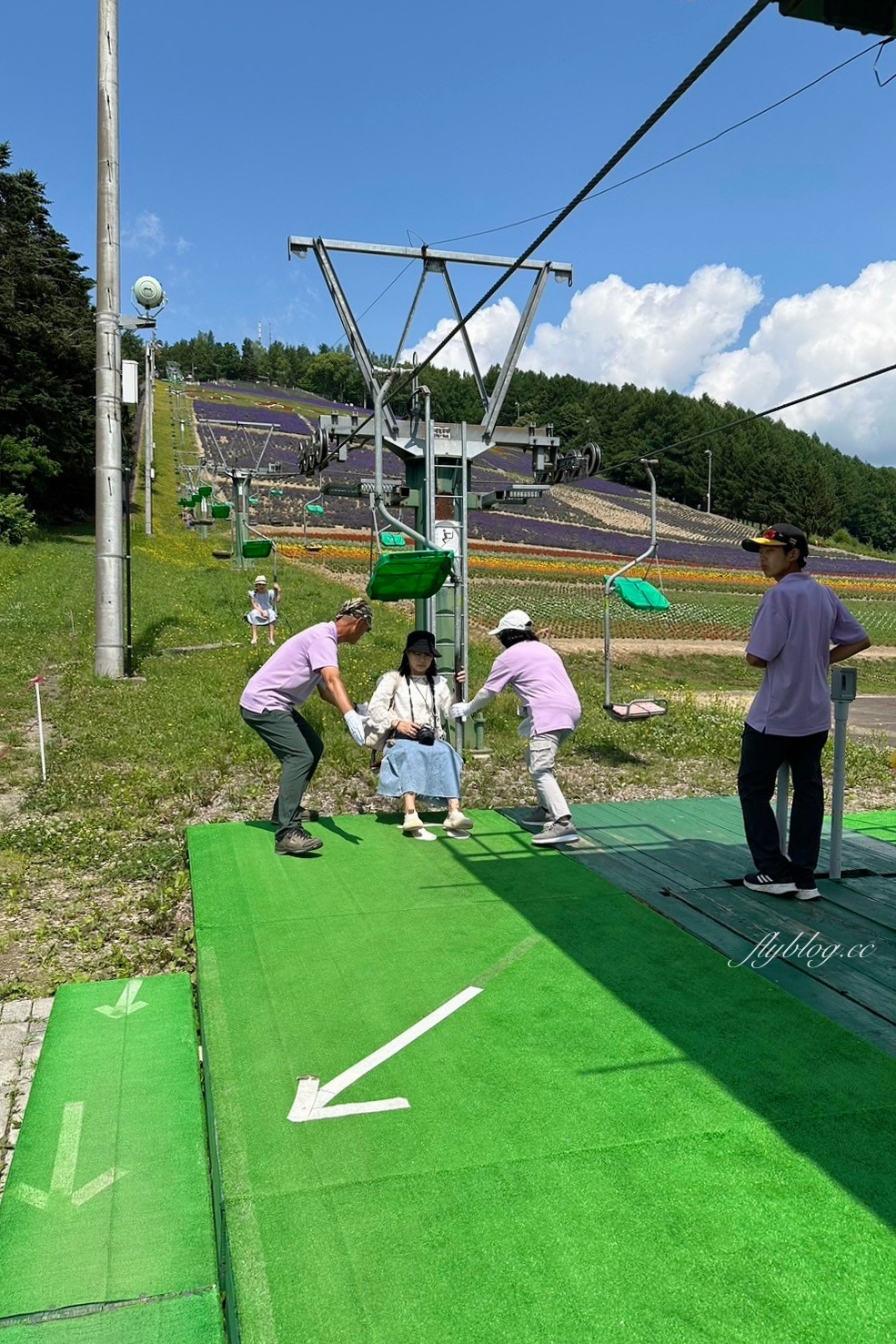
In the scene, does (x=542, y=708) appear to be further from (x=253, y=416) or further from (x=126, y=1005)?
(x=253, y=416)

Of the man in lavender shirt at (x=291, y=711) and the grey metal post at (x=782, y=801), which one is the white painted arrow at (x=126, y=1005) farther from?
the grey metal post at (x=782, y=801)

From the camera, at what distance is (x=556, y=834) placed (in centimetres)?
652

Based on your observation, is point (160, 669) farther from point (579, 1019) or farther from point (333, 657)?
point (579, 1019)

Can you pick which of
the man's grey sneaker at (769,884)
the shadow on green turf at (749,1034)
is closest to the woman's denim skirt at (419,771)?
the shadow on green turf at (749,1034)

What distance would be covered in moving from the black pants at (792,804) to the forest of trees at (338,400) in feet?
9.39

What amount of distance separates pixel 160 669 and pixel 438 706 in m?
8.34

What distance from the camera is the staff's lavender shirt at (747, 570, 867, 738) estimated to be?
514cm

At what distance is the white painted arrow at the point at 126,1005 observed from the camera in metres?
4.38

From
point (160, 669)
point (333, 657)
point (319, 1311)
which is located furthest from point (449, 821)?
point (160, 669)

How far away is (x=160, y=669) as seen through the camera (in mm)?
14242

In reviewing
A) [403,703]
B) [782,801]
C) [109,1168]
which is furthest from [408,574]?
[109,1168]

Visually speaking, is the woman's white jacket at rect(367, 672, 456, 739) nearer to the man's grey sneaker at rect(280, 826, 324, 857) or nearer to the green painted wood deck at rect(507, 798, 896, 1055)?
the man's grey sneaker at rect(280, 826, 324, 857)

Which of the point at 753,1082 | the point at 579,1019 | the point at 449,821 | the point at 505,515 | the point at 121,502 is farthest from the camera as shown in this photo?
the point at 505,515

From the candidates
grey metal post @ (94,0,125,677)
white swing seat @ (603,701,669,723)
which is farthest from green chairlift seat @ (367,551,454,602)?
grey metal post @ (94,0,125,677)
